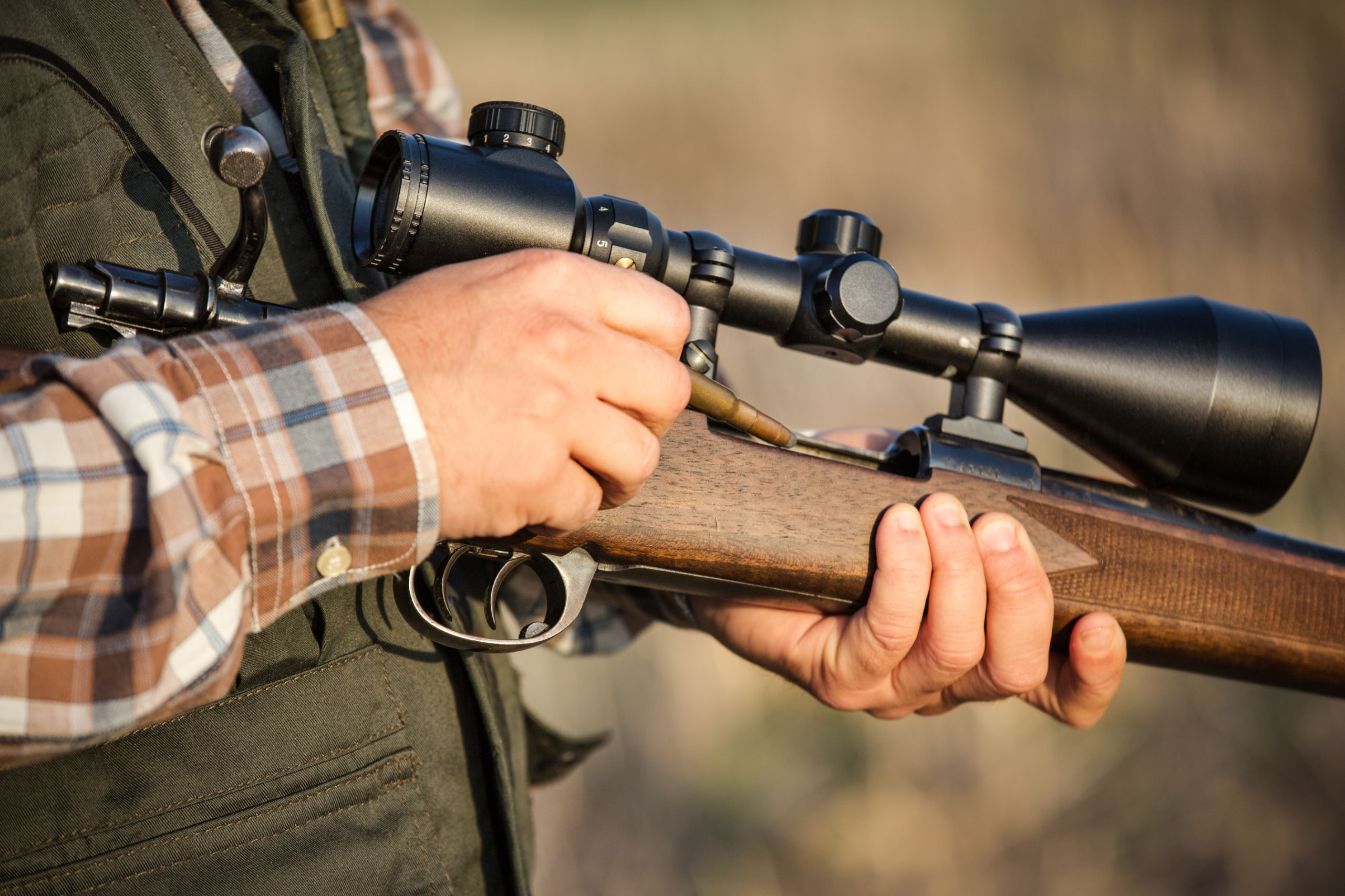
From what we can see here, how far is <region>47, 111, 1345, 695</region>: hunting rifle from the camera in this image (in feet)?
3.61

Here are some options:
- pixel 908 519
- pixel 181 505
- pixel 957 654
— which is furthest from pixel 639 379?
pixel 957 654

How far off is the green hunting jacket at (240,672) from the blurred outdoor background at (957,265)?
92.8 inches

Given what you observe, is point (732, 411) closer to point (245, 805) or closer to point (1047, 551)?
point (1047, 551)

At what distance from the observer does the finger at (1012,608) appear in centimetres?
137

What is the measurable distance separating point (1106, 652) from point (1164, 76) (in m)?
4.01

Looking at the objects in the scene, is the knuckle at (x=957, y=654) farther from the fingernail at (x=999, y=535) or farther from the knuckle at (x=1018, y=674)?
the fingernail at (x=999, y=535)

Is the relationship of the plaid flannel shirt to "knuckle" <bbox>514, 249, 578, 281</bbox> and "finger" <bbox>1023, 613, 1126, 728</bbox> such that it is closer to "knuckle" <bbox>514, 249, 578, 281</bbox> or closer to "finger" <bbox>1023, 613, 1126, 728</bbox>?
"knuckle" <bbox>514, 249, 578, 281</bbox>

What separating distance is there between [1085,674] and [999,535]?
368mm

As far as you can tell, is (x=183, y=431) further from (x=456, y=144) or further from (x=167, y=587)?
(x=456, y=144)

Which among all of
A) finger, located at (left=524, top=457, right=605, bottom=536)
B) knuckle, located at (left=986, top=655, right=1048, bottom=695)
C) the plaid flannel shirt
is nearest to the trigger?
finger, located at (left=524, top=457, right=605, bottom=536)

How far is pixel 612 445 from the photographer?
0.91m

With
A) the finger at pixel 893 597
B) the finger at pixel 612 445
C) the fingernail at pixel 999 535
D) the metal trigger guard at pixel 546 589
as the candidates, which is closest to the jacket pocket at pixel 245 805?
the metal trigger guard at pixel 546 589

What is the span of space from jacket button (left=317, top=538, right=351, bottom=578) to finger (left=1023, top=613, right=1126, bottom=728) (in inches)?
50.1

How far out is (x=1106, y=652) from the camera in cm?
147
